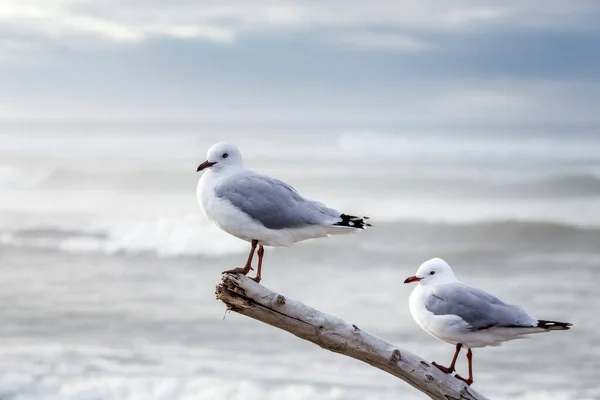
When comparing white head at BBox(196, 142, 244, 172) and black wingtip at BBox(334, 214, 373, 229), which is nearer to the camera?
black wingtip at BBox(334, 214, 373, 229)

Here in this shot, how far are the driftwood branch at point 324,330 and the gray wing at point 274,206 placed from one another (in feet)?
0.93

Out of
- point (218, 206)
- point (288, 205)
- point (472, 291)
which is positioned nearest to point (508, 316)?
point (472, 291)

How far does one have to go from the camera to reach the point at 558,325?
10.5ft

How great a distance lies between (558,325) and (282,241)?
1.21m

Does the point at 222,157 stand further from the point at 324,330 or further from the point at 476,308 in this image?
the point at 476,308

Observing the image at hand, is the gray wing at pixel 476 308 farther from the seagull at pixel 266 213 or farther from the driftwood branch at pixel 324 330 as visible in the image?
the seagull at pixel 266 213

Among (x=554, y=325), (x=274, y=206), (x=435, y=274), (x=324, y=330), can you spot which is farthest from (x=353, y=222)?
(x=554, y=325)

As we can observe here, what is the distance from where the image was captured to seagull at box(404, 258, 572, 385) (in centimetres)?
339

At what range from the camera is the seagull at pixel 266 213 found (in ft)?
10.9

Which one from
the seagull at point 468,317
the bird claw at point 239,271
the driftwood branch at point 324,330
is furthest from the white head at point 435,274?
the bird claw at point 239,271

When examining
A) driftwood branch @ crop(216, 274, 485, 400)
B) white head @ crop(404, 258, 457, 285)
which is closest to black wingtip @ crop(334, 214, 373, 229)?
driftwood branch @ crop(216, 274, 485, 400)

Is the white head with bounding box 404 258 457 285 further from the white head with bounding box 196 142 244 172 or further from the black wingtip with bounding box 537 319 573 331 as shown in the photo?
the white head with bounding box 196 142 244 172

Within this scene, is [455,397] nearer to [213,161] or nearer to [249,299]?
[249,299]

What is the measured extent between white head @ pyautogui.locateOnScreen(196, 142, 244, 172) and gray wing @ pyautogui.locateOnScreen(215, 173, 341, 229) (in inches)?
6.5
